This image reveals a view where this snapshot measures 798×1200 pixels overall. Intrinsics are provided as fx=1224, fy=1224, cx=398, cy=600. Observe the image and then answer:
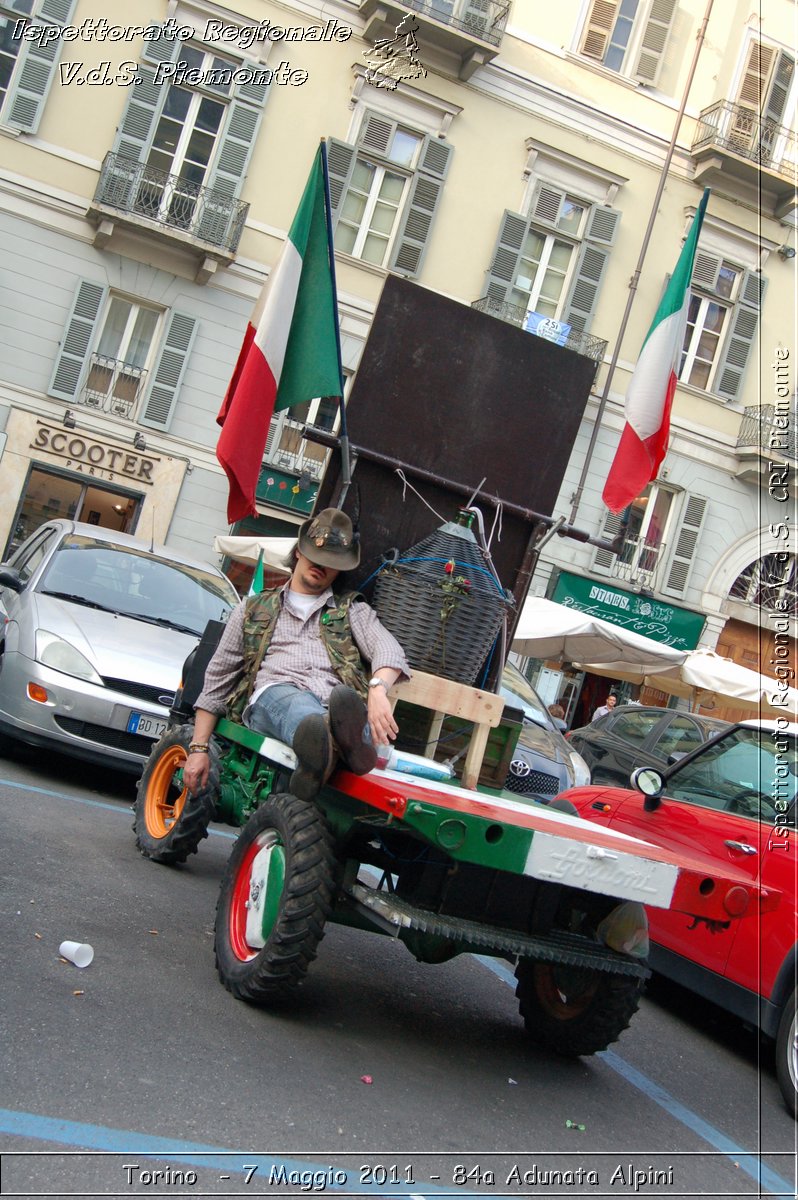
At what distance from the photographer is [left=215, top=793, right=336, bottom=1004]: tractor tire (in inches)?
164

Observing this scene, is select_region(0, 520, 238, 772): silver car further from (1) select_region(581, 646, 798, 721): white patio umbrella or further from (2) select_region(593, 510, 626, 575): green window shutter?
(2) select_region(593, 510, 626, 575): green window shutter

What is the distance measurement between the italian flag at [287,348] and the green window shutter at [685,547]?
18701 mm

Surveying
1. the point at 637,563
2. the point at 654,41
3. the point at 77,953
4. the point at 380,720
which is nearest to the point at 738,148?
the point at 654,41

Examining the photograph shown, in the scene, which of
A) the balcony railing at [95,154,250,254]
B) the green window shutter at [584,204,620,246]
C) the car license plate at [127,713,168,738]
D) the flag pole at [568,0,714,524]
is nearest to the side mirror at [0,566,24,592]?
the car license plate at [127,713,168,738]

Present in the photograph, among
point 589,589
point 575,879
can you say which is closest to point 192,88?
point 589,589

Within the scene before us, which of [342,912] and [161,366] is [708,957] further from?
[161,366]

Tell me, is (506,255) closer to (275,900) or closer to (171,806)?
(171,806)

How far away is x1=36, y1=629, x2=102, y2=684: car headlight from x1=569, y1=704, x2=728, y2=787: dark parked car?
3867 mm

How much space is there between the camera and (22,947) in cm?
439

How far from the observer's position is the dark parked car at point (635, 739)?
873cm

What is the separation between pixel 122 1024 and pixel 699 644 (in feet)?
68.6

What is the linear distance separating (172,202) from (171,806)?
16.0 metres

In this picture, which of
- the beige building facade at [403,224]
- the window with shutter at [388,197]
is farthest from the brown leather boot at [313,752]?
the window with shutter at [388,197]

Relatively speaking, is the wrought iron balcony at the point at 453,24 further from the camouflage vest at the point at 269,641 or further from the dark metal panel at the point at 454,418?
the camouflage vest at the point at 269,641
